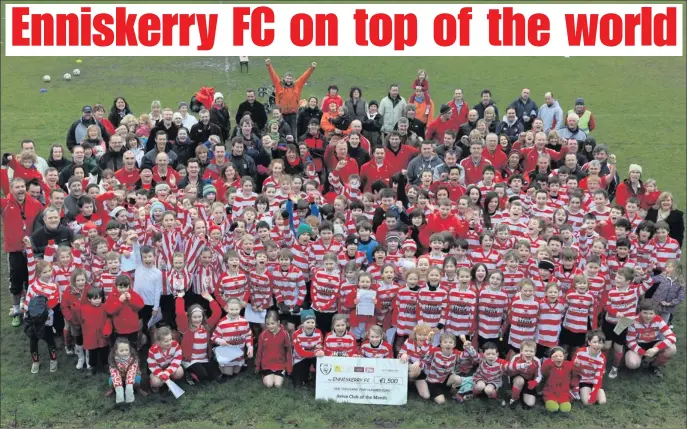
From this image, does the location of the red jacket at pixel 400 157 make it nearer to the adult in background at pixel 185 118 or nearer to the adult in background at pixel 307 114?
the adult in background at pixel 307 114

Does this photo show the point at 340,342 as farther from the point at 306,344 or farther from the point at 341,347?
the point at 306,344

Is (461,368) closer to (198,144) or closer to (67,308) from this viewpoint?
(67,308)

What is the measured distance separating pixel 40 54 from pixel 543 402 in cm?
2051

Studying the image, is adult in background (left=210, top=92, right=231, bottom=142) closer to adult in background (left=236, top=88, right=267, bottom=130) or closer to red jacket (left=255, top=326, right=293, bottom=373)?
adult in background (left=236, top=88, right=267, bottom=130)

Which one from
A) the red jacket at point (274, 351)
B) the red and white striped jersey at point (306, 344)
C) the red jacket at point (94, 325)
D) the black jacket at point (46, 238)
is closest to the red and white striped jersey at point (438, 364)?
the red and white striped jersey at point (306, 344)

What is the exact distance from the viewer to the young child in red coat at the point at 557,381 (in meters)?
7.87

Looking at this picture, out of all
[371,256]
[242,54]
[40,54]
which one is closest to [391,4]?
[242,54]

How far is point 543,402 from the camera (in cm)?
799

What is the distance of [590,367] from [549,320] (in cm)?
63

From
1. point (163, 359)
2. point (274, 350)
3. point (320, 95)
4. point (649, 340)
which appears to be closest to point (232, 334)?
point (274, 350)

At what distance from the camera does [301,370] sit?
8297mm

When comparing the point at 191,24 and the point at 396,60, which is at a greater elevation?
the point at 191,24

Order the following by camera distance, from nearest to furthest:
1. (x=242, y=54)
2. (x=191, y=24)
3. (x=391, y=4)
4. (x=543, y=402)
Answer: (x=543, y=402) → (x=242, y=54) → (x=191, y=24) → (x=391, y=4)

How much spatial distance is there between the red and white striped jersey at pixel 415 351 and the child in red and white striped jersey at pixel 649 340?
2394 mm
